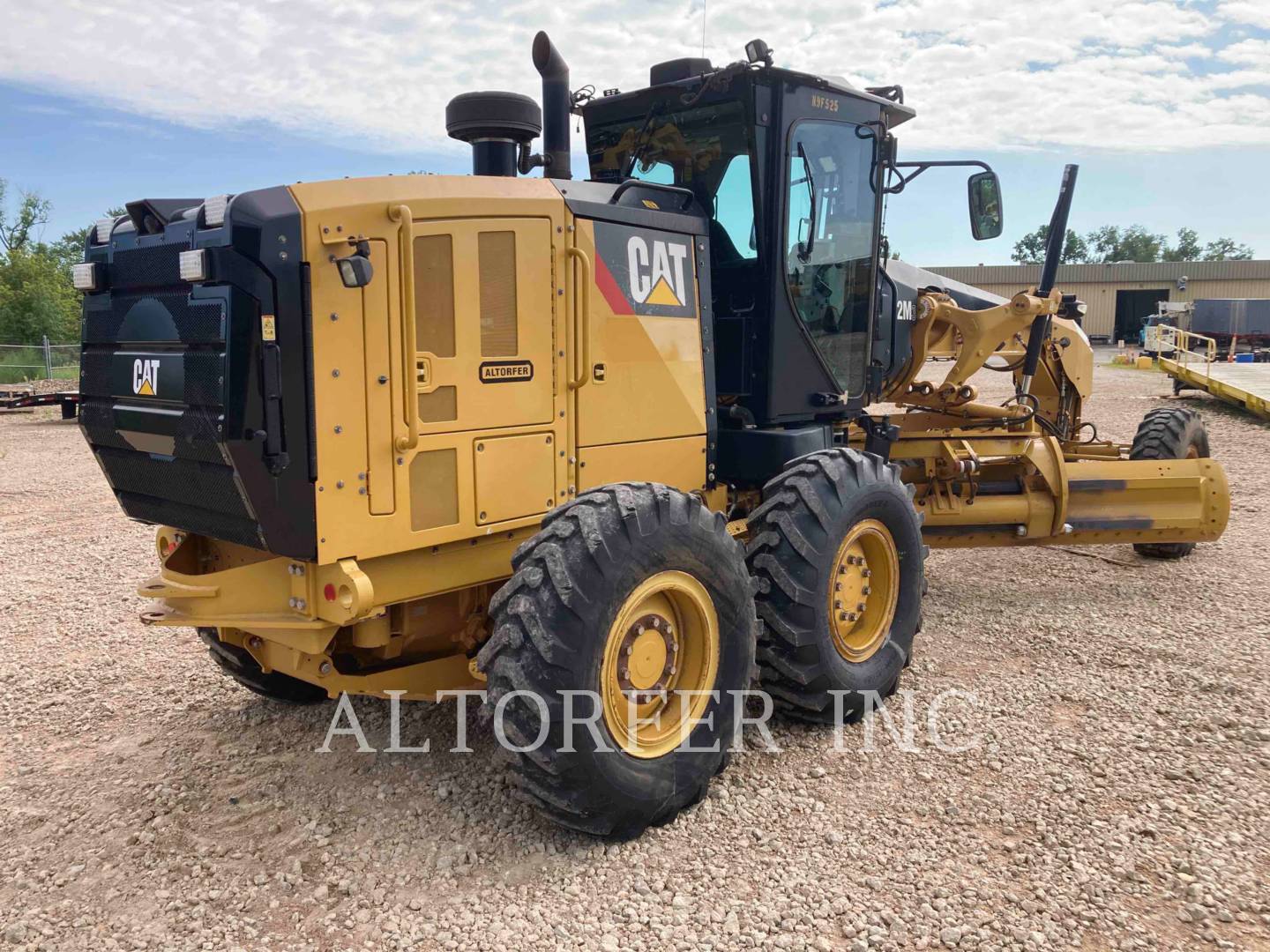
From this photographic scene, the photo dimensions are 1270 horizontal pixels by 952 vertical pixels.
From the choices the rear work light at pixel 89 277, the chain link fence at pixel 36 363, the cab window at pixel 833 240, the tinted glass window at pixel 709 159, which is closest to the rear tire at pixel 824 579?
the cab window at pixel 833 240

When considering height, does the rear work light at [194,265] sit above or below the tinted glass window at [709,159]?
below

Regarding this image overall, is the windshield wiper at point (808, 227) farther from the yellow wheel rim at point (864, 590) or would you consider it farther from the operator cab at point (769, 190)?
the yellow wheel rim at point (864, 590)

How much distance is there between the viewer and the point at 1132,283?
5125 cm

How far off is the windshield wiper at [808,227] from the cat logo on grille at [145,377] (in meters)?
3.06

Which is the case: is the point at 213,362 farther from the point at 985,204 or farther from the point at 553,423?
the point at 985,204

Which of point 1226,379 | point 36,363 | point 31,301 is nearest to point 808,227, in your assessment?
point 1226,379

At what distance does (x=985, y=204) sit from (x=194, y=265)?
451cm

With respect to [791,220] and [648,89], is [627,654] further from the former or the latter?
[648,89]

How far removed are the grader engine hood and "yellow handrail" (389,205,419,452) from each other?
0.33m

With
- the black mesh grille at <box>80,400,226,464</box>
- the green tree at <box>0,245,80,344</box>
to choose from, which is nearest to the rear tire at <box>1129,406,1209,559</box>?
the black mesh grille at <box>80,400,226,464</box>

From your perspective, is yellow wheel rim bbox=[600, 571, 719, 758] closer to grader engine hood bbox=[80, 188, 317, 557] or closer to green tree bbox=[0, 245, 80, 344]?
grader engine hood bbox=[80, 188, 317, 557]

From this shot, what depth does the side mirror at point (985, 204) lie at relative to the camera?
18.6 feet

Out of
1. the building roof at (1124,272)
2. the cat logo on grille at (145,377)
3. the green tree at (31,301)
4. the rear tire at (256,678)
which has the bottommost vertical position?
the rear tire at (256,678)

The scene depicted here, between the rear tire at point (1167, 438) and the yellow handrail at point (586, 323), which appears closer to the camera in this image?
the yellow handrail at point (586, 323)
